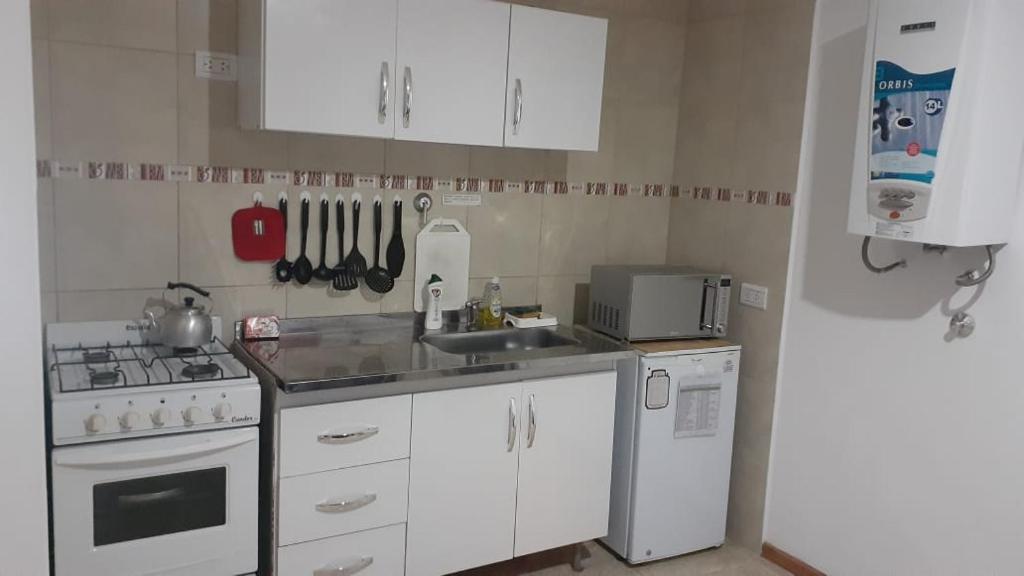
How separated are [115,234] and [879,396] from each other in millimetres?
2579

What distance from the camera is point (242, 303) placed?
2.86 metres

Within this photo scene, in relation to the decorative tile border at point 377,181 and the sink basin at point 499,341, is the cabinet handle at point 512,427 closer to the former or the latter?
the sink basin at point 499,341

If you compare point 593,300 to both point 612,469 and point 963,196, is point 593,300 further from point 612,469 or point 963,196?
point 963,196

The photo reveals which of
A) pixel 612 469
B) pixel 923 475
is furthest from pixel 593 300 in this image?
pixel 923 475

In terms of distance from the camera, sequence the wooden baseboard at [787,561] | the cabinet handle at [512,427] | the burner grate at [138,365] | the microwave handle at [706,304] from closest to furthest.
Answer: the burner grate at [138,365], the cabinet handle at [512,427], the wooden baseboard at [787,561], the microwave handle at [706,304]

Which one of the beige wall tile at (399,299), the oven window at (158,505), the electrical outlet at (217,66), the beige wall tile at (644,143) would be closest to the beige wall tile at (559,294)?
the beige wall tile at (644,143)

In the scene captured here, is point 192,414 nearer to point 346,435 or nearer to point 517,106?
point 346,435

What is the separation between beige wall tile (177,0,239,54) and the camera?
2646 mm

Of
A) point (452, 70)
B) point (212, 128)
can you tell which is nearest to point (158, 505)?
point (212, 128)

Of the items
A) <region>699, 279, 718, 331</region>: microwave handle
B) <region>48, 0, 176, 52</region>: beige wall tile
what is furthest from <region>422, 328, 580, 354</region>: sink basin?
<region>48, 0, 176, 52</region>: beige wall tile

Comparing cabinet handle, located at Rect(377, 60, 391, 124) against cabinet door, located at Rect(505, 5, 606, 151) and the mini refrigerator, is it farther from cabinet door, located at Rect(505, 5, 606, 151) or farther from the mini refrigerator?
the mini refrigerator

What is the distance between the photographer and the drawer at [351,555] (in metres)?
2.49

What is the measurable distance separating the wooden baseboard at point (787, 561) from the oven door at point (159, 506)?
1977mm

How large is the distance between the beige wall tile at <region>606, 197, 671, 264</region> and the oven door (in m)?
1.83
